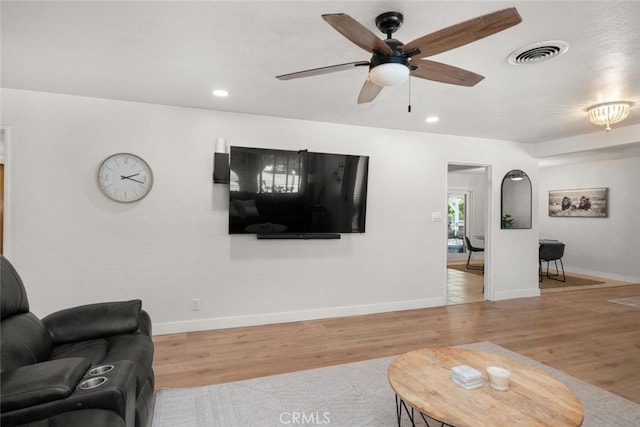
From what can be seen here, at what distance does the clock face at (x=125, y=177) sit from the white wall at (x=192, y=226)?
0.26ft

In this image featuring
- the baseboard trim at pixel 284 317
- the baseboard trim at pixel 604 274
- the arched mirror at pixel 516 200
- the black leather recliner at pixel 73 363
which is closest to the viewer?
the black leather recliner at pixel 73 363

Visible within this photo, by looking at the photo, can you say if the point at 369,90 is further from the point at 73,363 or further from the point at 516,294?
the point at 516,294

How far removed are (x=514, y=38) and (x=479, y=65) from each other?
394 millimetres

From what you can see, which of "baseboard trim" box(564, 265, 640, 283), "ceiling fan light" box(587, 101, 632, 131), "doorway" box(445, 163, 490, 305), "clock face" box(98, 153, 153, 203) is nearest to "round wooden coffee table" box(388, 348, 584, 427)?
"ceiling fan light" box(587, 101, 632, 131)

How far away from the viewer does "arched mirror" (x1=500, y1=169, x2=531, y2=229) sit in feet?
16.6

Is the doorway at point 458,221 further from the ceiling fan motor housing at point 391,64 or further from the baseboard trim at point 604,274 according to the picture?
the ceiling fan motor housing at point 391,64

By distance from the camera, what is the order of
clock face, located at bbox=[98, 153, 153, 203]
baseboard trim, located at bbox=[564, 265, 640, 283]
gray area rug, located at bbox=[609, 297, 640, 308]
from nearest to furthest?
clock face, located at bbox=[98, 153, 153, 203] → gray area rug, located at bbox=[609, 297, 640, 308] → baseboard trim, located at bbox=[564, 265, 640, 283]

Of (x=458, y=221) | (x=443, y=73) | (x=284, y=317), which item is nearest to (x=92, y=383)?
(x=443, y=73)

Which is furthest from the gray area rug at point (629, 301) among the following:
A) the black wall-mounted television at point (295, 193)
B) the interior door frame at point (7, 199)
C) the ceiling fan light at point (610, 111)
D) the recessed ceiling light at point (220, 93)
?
the interior door frame at point (7, 199)

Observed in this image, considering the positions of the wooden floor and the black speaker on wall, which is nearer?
the wooden floor

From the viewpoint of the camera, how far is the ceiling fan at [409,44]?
140 cm

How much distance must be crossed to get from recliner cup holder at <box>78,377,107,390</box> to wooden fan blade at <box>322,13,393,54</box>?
5.68ft

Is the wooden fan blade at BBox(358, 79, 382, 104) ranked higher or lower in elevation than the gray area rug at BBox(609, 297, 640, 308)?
higher

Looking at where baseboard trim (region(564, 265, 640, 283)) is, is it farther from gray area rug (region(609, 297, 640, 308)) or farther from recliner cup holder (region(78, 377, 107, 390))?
recliner cup holder (region(78, 377, 107, 390))
